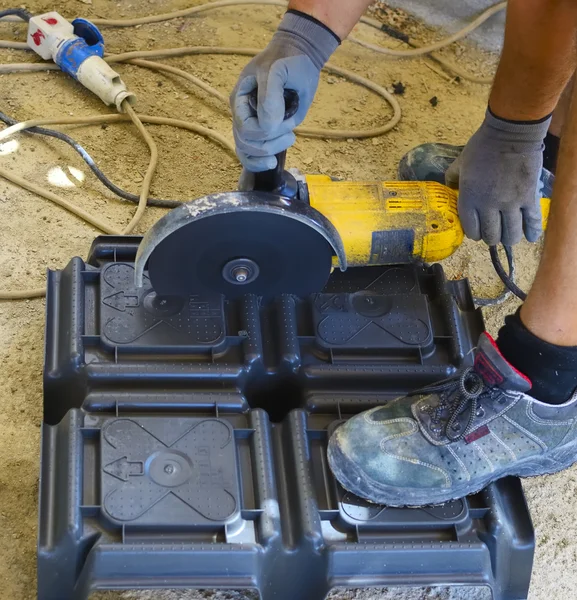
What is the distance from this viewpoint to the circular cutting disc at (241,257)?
1562 mm

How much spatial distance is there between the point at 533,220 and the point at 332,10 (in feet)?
2.23

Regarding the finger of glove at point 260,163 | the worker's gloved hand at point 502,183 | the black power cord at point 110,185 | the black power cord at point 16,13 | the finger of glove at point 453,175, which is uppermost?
the finger of glove at point 260,163

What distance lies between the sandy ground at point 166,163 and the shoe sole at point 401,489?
0.22 metres

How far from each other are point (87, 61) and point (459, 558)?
1.82 m

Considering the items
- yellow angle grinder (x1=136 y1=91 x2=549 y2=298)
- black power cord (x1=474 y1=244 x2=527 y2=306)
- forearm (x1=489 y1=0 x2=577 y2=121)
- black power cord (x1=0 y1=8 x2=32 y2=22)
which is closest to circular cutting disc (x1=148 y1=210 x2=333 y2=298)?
yellow angle grinder (x1=136 y1=91 x2=549 y2=298)

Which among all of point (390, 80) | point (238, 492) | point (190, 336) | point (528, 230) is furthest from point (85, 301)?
point (390, 80)

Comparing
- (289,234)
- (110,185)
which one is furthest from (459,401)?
(110,185)

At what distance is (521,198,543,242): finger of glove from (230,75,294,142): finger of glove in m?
0.67

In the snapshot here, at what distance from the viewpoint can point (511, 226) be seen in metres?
1.92

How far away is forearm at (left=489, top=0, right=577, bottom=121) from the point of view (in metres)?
1.83

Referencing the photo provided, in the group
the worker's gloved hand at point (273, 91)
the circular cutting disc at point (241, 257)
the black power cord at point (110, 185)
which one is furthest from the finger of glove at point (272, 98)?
the black power cord at point (110, 185)

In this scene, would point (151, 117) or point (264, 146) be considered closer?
point (264, 146)

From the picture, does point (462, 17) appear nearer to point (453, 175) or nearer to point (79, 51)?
point (453, 175)

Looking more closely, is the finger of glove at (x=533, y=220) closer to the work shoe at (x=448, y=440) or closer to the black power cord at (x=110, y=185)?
the work shoe at (x=448, y=440)
